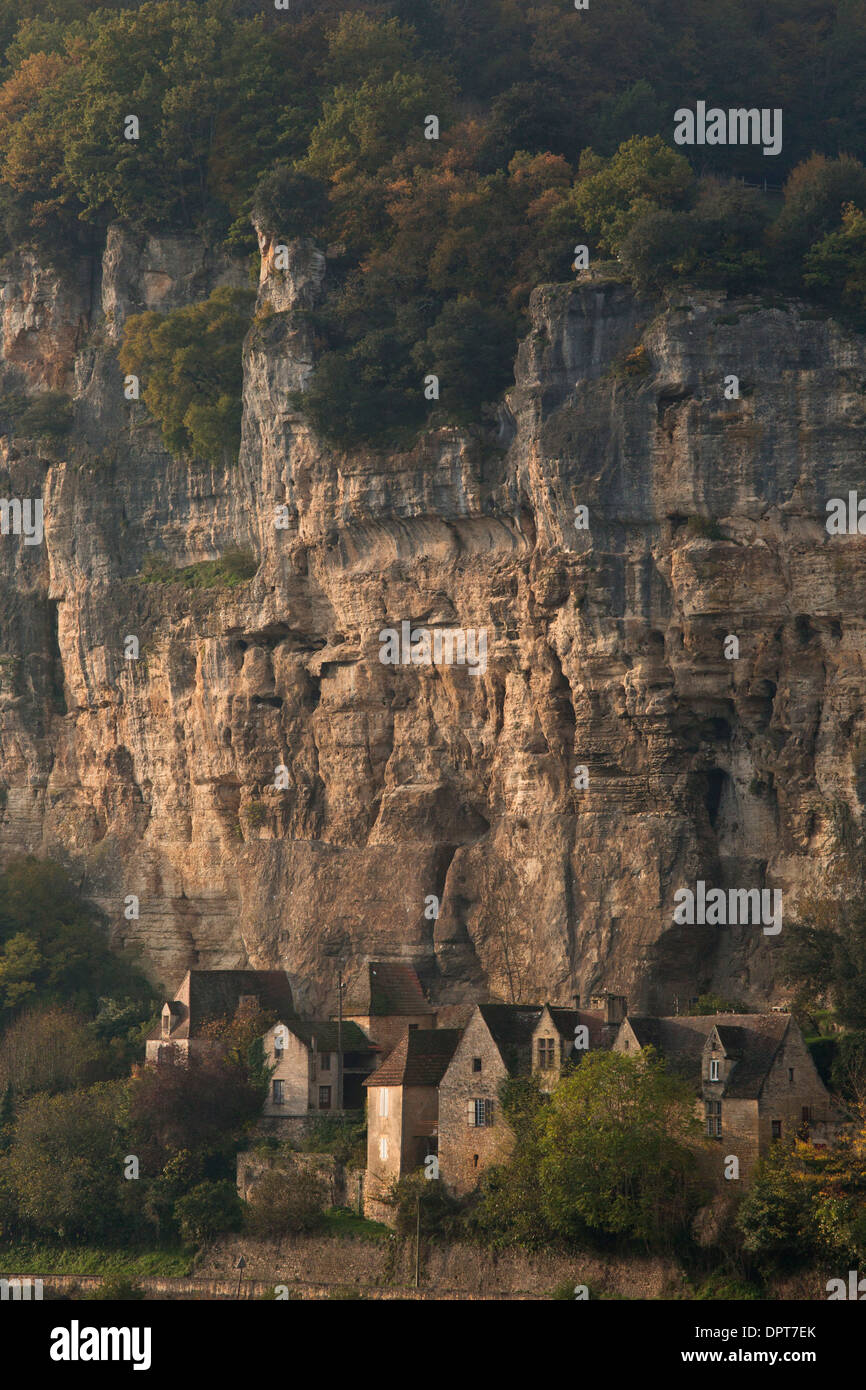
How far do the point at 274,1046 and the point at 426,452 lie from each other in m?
15.9

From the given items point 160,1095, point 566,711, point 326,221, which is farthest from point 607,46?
point 160,1095

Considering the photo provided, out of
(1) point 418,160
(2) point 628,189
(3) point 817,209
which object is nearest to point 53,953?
(1) point 418,160

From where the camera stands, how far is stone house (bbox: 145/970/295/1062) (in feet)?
190

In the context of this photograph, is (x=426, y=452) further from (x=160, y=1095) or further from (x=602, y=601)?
(x=160, y=1095)

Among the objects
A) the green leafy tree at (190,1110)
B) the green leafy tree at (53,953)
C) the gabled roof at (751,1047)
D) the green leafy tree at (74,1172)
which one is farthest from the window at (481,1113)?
the green leafy tree at (53,953)

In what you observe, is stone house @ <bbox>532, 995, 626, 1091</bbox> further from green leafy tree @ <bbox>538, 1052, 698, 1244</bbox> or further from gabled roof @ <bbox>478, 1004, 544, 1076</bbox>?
green leafy tree @ <bbox>538, 1052, 698, 1244</bbox>

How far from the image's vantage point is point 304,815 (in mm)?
63469

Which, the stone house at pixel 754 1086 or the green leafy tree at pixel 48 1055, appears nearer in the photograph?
the stone house at pixel 754 1086

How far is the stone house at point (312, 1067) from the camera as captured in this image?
55.7m

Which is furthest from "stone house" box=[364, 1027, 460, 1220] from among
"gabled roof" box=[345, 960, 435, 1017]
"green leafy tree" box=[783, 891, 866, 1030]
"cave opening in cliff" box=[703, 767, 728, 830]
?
"cave opening in cliff" box=[703, 767, 728, 830]

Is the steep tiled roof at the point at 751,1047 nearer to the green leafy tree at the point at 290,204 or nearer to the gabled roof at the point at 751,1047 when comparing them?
the gabled roof at the point at 751,1047

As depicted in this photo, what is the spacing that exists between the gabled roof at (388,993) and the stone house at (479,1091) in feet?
19.5

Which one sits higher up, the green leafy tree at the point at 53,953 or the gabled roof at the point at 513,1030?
the green leafy tree at the point at 53,953

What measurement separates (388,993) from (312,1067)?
10.0 ft
